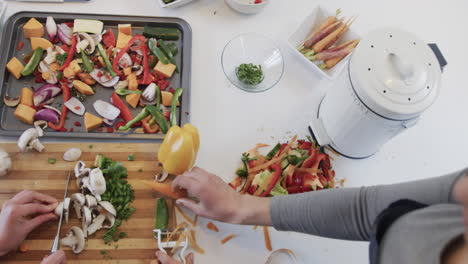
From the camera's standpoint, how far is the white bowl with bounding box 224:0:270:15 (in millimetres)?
1229

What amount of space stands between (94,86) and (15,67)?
0.23 m

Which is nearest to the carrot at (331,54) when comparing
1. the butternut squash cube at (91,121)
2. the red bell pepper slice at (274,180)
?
the red bell pepper slice at (274,180)

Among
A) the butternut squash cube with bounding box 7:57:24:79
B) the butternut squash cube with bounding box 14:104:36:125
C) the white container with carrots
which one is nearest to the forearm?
the white container with carrots

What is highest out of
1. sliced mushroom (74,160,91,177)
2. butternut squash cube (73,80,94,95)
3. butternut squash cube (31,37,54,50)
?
butternut squash cube (31,37,54,50)

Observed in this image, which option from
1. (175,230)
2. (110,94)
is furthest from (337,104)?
(110,94)

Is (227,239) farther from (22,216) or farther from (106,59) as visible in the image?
(106,59)

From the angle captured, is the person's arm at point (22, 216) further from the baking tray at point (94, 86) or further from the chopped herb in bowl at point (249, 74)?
the chopped herb in bowl at point (249, 74)

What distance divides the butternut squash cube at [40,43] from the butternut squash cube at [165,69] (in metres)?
0.34

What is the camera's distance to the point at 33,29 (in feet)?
3.67

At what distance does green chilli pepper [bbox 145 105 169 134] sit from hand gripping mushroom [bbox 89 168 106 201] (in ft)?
0.73

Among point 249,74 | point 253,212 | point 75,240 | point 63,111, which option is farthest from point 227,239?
point 63,111

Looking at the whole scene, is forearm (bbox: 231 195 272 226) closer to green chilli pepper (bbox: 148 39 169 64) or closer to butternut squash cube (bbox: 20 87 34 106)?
green chilli pepper (bbox: 148 39 169 64)

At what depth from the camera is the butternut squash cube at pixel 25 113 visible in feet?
3.38

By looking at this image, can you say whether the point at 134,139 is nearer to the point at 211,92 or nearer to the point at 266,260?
the point at 211,92
